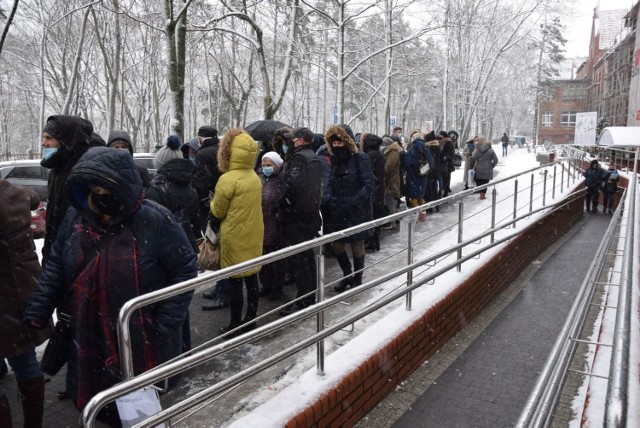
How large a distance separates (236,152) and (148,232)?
6.56 feet

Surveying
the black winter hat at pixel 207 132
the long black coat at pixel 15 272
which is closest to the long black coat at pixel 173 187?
the long black coat at pixel 15 272

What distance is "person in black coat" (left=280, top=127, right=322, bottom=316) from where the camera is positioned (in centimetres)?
513

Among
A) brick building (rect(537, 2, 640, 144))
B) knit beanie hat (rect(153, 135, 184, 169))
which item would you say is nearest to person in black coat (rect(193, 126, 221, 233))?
knit beanie hat (rect(153, 135, 184, 169))

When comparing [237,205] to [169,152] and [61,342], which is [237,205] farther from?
[61,342]

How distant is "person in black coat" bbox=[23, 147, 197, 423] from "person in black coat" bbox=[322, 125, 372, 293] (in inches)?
128

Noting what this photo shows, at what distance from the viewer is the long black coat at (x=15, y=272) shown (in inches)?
113

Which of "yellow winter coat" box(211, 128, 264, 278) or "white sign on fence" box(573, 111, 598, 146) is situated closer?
"yellow winter coat" box(211, 128, 264, 278)

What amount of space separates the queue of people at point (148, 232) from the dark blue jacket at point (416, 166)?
10.8ft

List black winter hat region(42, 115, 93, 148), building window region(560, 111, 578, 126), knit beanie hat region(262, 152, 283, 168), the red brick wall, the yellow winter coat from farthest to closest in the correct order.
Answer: building window region(560, 111, 578, 126) → knit beanie hat region(262, 152, 283, 168) → the yellow winter coat → black winter hat region(42, 115, 93, 148) → the red brick wall

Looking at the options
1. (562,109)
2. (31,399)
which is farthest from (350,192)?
(562,109)

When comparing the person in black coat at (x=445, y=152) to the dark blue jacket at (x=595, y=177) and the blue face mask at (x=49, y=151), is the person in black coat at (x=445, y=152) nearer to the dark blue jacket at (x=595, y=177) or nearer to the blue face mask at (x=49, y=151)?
the dark blue jacket at (x=595, y=177)

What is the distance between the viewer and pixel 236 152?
453 centimetres

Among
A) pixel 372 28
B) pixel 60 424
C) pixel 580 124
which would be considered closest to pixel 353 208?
pixel 60 424

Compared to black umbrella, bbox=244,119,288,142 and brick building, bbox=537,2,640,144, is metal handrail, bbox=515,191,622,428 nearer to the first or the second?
black umbrella, bbox=244,119,288,142
